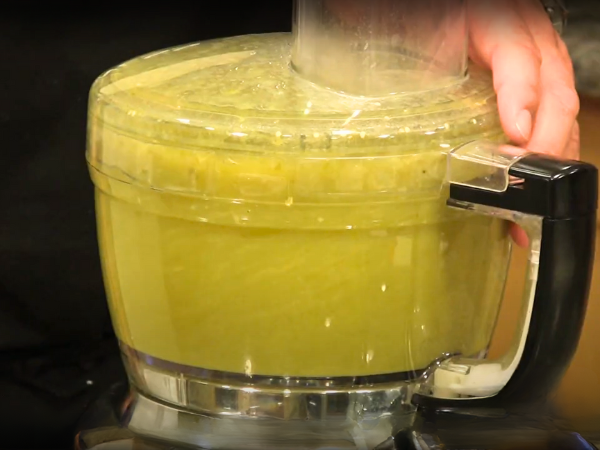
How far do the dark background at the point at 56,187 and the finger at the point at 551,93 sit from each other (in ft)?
0.67

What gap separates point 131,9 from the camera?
62cm

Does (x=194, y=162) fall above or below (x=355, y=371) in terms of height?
above

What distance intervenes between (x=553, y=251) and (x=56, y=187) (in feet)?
1.26

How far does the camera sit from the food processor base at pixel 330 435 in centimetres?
45

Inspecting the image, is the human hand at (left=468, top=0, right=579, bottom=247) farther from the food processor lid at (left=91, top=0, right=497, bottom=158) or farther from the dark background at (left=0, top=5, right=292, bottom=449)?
the dark background at (left=0, top=5, right=292, bottom=449)

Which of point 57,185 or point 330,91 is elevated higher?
point 330,91

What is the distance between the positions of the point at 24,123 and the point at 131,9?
112mm

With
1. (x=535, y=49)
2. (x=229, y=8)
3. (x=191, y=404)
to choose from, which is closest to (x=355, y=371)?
(x=191, y=404)

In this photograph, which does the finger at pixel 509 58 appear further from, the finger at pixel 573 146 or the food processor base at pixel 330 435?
the food processor base at pixel 330 435

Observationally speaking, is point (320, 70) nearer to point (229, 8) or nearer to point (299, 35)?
point (299, 35)

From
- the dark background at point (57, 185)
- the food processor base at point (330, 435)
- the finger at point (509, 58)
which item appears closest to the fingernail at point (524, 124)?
the finger at point (509, 58)

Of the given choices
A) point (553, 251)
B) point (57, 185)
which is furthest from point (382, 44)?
point (57, 185)

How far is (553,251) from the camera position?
0.40 meters

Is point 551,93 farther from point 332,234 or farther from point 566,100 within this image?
point 332,234
